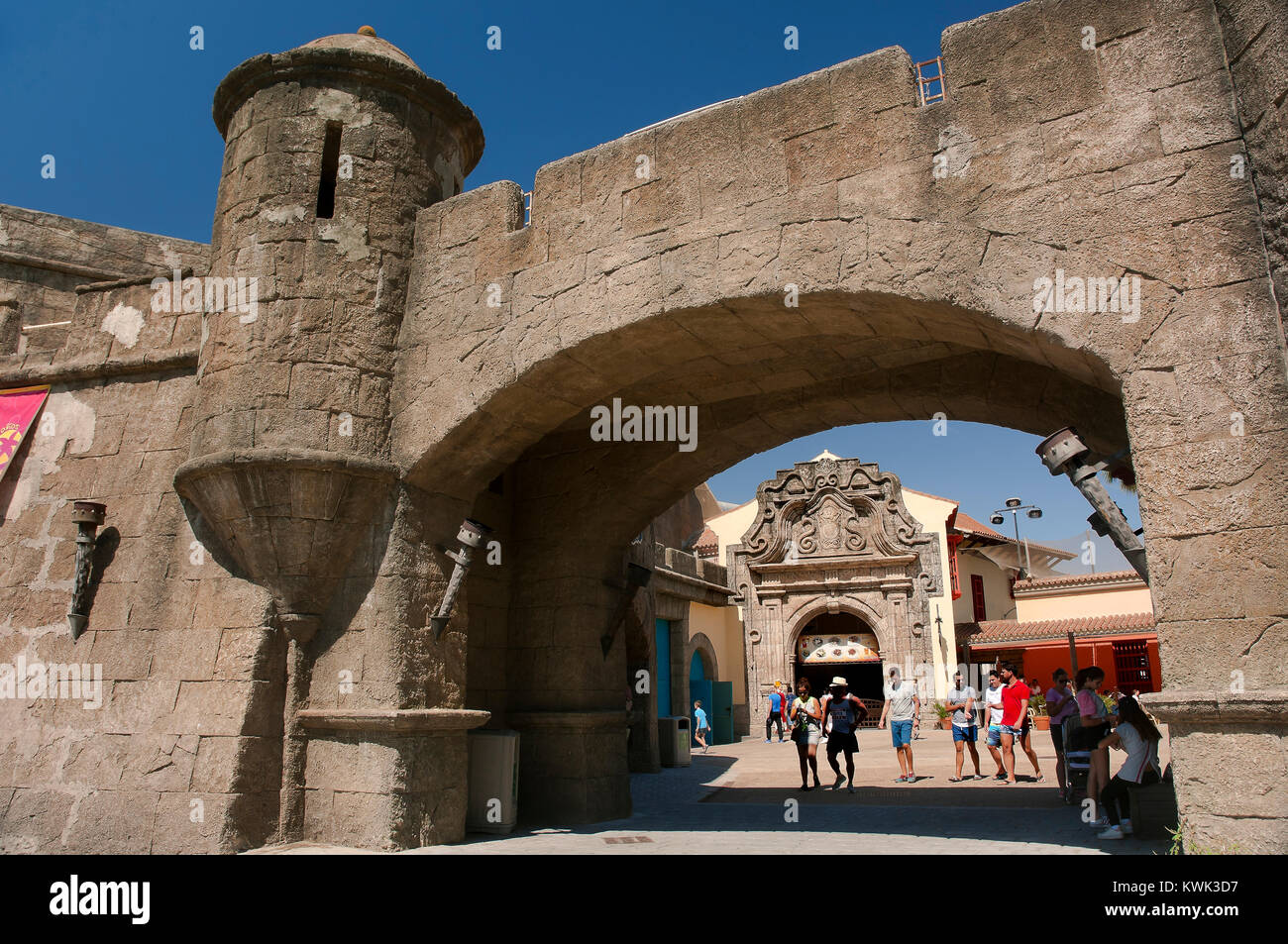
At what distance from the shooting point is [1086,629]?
20.8 m

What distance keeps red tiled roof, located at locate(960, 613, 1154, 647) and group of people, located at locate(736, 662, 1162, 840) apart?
1152cm

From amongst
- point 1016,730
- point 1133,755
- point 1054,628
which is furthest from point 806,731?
point 1054,628

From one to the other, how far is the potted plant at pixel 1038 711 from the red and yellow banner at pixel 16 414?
57.9 feet

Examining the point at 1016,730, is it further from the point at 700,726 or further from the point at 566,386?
the point at 700,726

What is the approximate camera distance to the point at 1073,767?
7.45m

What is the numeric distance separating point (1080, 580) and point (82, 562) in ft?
73.4

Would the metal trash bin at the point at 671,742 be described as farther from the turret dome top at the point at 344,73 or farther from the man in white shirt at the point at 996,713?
the turret dome top at the point at 344,73

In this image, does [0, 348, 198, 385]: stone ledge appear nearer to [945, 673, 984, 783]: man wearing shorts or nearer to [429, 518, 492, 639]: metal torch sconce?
[429, 518, 492, 639]: metal torch sconce

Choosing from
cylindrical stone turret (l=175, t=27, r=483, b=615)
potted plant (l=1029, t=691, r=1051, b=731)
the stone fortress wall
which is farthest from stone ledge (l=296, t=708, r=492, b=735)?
potted plant (l=1029, t=691, r=1051, b=731)

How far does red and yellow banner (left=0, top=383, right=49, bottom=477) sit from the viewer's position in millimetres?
7203

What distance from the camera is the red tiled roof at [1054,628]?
20234 millimetres

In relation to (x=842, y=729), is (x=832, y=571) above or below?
above

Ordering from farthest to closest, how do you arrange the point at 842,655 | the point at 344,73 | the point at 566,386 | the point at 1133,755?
the point at 842,655, the point at 344,73, the point at 566,386, the point at 1133,755
